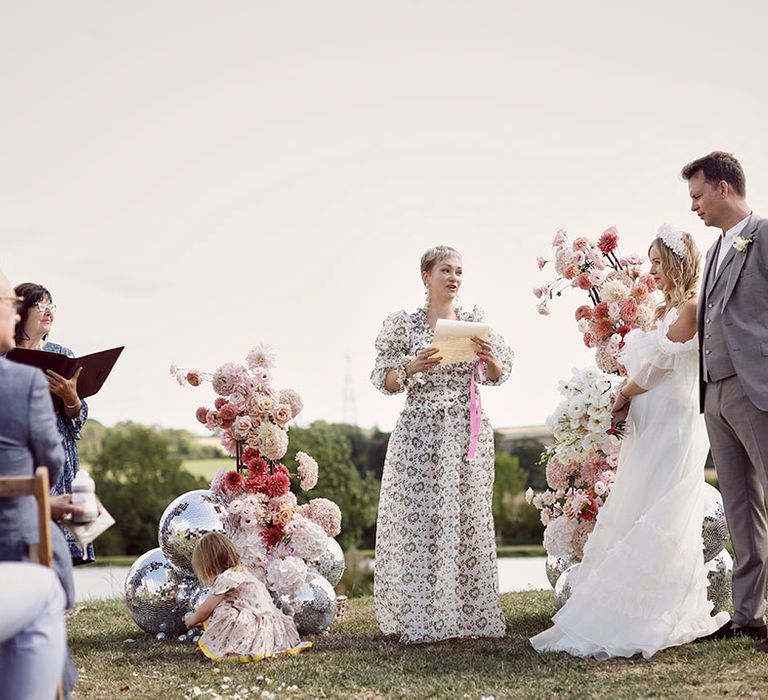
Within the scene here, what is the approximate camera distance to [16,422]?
3268mm

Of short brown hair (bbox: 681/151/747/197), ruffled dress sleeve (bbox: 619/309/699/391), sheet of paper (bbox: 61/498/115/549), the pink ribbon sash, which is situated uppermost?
short brown hair (bbox: 681/151/747/197)

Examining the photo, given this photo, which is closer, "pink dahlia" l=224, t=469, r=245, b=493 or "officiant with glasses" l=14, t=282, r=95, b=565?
"officiant with glasses" l=14, t=282, r=95, b=565

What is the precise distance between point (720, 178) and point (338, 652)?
12.0ft

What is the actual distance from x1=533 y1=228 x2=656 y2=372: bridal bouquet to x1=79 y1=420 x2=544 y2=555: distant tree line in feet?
70.9

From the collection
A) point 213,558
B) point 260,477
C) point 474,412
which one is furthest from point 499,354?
point 213,558

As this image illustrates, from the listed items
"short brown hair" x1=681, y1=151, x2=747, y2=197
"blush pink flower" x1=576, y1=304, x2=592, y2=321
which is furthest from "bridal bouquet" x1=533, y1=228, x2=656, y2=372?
"short brown hair" x1=681, y1=151, x2=747, y2=197

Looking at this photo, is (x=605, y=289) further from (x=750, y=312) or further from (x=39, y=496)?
(x=39, y=496)

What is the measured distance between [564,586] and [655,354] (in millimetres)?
1762

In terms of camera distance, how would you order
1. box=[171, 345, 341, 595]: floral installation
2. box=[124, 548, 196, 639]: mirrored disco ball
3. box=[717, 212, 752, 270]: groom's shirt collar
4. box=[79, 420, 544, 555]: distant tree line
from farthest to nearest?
box=[79, 420, 544, 555]: distant tree line < box=[124, 548, 196, 639]: mirrored disco ball < box=[171, 345, 341, 595]: floral installation < box=[717, 212, 752, 270]: groom's shirt collar

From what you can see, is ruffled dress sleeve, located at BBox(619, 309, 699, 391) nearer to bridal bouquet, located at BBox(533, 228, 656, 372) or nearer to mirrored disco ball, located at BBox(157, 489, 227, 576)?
bridal bouquet, located at BBox(533, 228, 656, 372)

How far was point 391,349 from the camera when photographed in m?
6.54

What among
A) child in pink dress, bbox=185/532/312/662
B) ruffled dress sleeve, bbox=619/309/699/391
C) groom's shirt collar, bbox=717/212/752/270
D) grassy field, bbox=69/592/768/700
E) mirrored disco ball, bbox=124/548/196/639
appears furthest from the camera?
mirrored disco ball, bbox=124/548/196/639

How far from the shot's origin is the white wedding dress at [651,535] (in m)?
5.46

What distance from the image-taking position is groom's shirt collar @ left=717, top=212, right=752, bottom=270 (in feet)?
18.1
